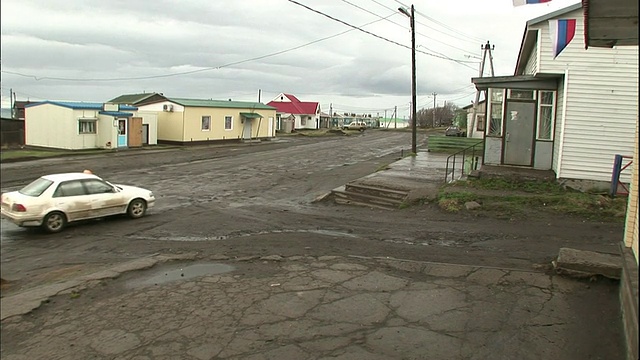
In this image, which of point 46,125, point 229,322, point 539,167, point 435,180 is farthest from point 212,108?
point 229,322

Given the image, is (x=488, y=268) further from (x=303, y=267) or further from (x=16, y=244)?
(x=16, y=244)

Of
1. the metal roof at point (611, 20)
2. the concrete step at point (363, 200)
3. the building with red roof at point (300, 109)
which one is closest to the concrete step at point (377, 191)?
Result: the concrete step at point (363, 200)

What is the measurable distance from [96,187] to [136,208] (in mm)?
1216

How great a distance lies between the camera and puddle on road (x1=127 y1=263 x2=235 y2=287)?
7559 mm

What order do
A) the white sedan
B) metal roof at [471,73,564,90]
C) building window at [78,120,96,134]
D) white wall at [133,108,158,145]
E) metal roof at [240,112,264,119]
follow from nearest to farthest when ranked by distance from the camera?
the white sedan
metal roof at [471,73,564,90]
building window at [78,120,96,134]
white wall at [133,108,158,145]
metal roof at [240,112,264,119]

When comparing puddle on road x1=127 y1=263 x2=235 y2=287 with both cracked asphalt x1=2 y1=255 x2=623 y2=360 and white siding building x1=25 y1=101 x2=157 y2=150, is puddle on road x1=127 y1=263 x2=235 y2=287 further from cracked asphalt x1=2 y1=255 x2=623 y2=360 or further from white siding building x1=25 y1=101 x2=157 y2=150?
white siding building x1=25 y1=101 x2=157 y2=150

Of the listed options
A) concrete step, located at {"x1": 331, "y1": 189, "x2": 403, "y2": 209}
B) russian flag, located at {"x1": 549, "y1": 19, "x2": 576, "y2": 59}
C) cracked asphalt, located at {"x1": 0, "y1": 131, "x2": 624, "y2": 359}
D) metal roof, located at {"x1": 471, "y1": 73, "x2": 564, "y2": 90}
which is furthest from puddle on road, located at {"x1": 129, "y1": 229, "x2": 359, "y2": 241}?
metal roof, located at {"x1": 471, "y1": 73, "x2": 564, "y2": 90}

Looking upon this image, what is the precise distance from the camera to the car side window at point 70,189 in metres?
11.8

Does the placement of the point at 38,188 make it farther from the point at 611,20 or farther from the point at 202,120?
the point at 202,120

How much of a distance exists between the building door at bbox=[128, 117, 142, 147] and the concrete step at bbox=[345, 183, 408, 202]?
76.8 ft

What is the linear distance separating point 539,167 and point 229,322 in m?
13.7

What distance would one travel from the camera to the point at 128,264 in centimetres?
847

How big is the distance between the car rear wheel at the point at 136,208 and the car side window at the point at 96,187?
2.25 ft

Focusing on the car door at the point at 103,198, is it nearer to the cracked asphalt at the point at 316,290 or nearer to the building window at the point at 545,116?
the cracked asphalt at the point at 316,290
